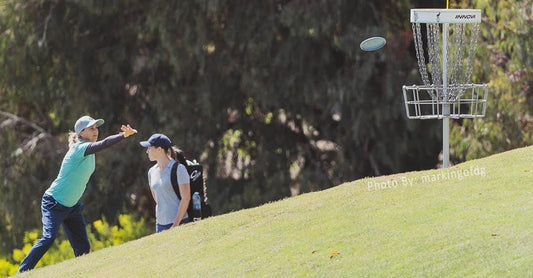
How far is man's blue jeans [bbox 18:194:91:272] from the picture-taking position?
466 inches

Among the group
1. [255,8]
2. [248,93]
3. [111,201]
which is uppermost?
[255,8]

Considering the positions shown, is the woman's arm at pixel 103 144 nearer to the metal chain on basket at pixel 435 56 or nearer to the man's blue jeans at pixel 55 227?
the man's blue jeans at pixel 55 227

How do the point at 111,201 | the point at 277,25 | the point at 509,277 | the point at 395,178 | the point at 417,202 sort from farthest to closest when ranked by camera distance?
the point at 111,201 → the point at 277,25 → the point at 395,178 → the point at 417,202 → the point at 509,277

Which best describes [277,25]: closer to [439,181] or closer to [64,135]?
[64,135]

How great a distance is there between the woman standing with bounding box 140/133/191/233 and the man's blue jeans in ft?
2.83

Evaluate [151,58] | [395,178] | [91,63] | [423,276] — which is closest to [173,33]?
[151,58]

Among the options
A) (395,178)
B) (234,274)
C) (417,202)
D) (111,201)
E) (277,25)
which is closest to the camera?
(234,274)

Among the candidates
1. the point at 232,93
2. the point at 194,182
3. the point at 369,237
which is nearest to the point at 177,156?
the point at 194,182

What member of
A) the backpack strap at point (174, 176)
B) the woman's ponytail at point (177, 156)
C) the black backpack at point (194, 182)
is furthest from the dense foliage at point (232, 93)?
the backpack strap at point (174, 176)

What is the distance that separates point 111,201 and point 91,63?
2757 mm

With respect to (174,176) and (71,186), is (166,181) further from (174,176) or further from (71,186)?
(71,186)

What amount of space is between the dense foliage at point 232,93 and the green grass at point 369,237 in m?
7.76

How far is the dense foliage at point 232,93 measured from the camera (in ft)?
66.2

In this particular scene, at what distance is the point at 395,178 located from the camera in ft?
40.7
